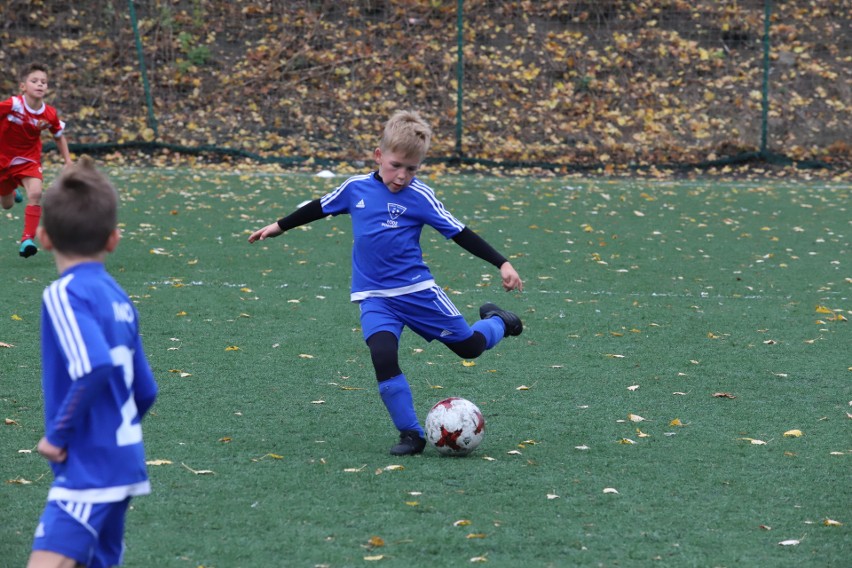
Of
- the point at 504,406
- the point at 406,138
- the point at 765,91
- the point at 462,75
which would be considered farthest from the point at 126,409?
the point at 765,91

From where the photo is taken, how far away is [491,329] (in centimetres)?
595

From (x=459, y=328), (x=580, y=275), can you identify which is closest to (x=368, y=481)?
(x=459, y=328)

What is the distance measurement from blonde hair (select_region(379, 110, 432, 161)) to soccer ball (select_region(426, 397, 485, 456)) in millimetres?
1190

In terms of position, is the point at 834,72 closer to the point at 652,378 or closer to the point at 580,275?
the point at 580,275

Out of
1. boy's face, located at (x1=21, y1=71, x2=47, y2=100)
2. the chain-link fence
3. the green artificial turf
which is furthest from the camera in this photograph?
the chain-link fence

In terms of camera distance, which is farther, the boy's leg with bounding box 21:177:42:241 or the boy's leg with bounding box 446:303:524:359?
the boy's leg with bounding box 21:177:42:241

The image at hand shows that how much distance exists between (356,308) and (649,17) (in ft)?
48.8

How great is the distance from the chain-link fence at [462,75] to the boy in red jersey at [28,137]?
8.20 metres

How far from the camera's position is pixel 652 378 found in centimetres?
678

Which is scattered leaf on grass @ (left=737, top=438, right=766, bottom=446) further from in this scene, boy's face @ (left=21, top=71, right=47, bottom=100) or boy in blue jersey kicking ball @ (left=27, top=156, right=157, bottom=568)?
boy's face @ (left=21, top=71, right=47, bottom=100)

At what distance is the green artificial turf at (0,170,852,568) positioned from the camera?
4156 mm

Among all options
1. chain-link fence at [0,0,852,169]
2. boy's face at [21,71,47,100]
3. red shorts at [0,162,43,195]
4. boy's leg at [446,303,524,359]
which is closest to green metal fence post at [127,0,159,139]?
chain-link fence at [0,0,852,169]

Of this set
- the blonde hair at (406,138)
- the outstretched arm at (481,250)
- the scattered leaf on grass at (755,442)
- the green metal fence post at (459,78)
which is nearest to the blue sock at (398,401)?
the outstretched arm at (481,250)

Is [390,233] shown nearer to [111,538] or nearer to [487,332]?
[487,332]
